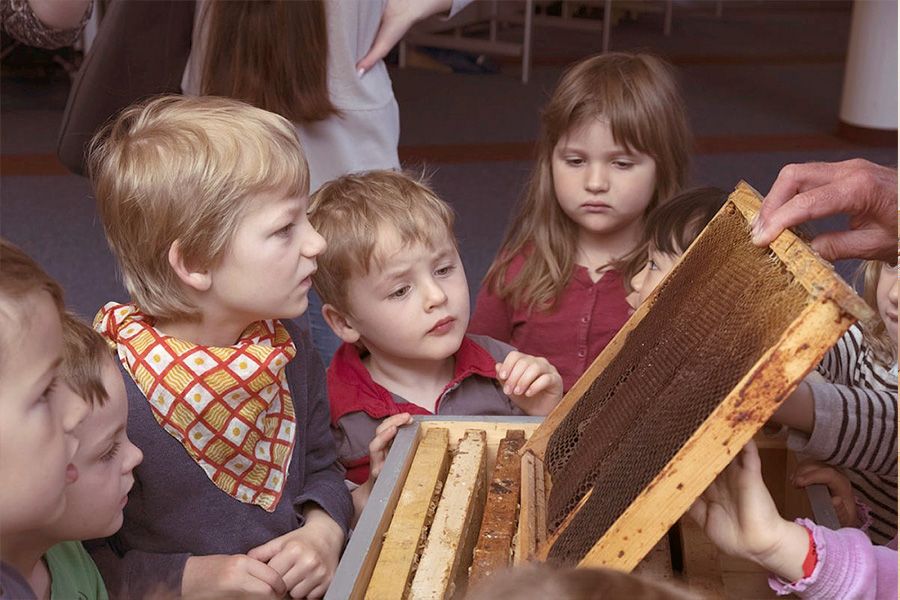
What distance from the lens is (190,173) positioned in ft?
5.75

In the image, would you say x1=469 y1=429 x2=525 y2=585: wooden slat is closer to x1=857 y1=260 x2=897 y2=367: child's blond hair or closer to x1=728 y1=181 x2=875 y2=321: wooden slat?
x1=728 y1=181 x2=875 y2=321: wooden slat

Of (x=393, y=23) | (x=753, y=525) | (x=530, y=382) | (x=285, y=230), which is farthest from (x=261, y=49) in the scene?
(x=753, y=525)

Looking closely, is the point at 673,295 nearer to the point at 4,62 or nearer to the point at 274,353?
the point at 274,353

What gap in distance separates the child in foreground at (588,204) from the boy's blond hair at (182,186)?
1.07 metres

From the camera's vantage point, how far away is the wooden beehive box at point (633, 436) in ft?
3.76

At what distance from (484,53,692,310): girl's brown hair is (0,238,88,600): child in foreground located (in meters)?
1.69

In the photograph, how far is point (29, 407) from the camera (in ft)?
3.75

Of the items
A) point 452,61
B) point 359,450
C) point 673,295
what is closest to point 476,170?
point 452,61

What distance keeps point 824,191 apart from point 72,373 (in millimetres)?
1062

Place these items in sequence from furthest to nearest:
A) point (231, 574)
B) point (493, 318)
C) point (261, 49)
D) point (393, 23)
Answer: point (393, 23), point (493, 318), point (261, 49), point (231, 574)

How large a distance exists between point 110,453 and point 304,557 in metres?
0.41

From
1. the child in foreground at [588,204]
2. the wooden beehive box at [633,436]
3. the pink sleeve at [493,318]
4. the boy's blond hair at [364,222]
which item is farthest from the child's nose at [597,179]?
the wooden beehive box at [633,436]

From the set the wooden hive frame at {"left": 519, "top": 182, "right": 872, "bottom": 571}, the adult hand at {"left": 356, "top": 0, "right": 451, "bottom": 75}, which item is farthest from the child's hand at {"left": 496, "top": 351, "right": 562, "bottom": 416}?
the adult hand at {"left": 356, "top": 0, "right": 451, "bottom": 75}

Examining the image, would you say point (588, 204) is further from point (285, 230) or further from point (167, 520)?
point (167, 520)
